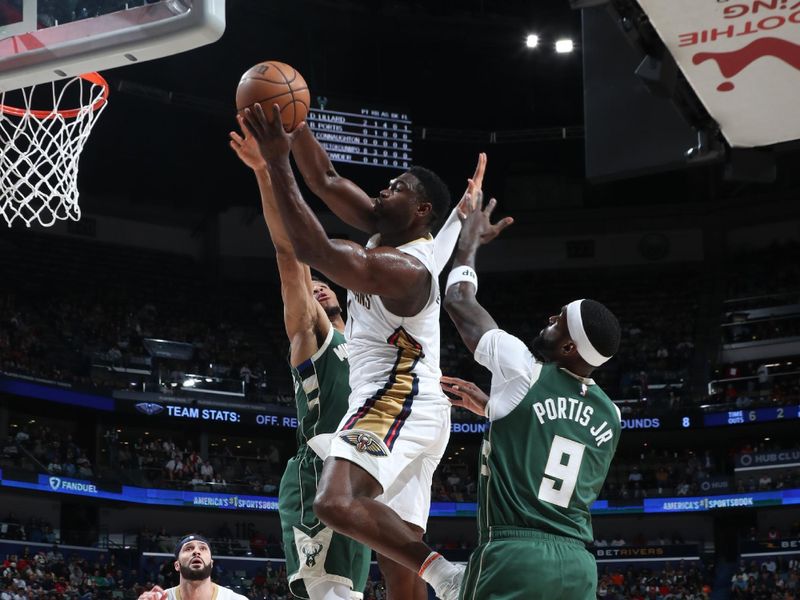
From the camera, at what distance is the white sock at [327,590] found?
506cm

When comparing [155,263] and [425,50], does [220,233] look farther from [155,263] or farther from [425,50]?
[425,50]

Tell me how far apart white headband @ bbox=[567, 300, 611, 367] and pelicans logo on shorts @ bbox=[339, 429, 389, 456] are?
93 centimetres

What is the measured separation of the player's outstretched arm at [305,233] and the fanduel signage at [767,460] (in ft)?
75.0

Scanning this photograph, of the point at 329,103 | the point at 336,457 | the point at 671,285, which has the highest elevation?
the point at 329,103

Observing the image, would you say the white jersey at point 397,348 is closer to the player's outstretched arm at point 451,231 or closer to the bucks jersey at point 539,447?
the player's outstretched arm at point 451,231

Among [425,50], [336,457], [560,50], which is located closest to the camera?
[336,457]

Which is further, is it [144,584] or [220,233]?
[220,233]

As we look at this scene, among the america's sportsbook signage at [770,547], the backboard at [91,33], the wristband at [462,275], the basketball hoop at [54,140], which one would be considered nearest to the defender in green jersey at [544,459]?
the wristband at [462,275]

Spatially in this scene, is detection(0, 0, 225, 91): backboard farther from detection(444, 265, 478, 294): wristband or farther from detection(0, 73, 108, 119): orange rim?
detection(0, 73, 108, 119): orange rim

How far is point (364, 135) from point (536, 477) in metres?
19.2

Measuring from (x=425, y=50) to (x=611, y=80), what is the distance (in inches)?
906

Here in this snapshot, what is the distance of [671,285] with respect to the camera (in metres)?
29.4

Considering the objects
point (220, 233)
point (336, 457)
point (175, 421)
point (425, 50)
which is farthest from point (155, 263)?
point (336, 457)

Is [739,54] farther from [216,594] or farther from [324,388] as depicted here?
[216,594]
